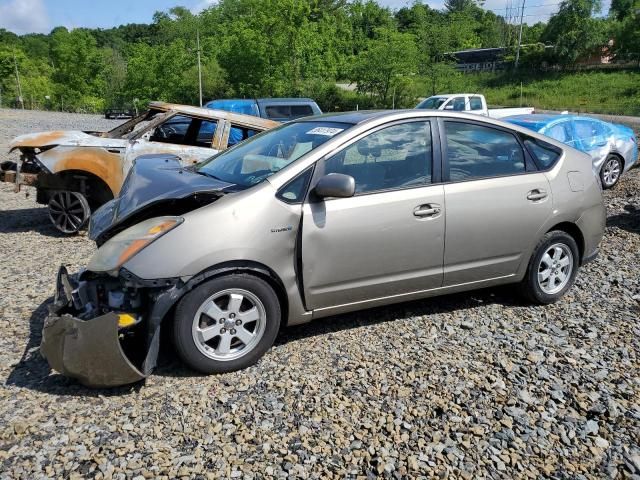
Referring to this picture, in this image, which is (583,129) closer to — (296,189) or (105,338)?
(296,189)

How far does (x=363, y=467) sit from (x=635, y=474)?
140cm

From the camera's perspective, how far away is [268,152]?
450 cm

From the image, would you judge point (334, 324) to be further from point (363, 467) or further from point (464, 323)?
point (363, 467)

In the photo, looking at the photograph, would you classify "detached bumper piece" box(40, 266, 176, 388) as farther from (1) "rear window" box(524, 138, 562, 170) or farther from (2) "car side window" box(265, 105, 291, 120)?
(2) "car side window" box(265, 105, 291, 120)

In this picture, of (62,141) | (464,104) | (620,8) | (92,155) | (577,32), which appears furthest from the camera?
(620,8)

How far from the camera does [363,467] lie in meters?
2.88

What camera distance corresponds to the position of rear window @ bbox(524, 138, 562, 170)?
4879 mm

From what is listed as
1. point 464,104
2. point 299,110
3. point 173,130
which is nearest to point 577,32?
point 464,104

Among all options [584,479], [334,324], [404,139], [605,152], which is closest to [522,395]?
[584,479]

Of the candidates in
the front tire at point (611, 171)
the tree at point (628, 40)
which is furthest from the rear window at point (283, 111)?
the tree at point (628, 40)

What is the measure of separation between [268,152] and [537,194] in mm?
2276

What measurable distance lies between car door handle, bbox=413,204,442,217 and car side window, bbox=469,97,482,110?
1760 cm

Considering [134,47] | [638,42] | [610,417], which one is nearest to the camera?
[610,417]

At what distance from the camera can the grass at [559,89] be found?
4968 centimetres
